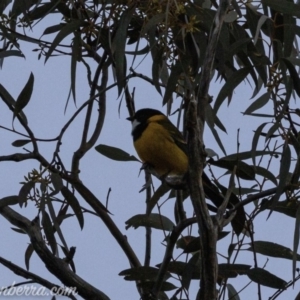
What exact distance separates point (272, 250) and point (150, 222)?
38 cm

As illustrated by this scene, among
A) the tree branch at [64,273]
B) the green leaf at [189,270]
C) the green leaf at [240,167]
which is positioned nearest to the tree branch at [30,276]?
the tree branch at [64,273]

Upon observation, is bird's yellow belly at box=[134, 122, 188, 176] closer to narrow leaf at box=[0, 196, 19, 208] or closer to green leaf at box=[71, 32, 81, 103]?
green leaf at box=[71, 32, 81, 103]

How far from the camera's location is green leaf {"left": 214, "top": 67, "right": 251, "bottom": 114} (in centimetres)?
228

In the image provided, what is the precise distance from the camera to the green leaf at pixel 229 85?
7.49 feet

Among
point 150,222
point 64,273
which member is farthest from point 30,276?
point 150,222

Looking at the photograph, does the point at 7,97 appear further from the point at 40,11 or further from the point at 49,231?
the point at 49,231

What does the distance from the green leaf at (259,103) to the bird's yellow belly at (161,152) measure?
938 mm

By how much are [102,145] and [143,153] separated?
628 millimetres

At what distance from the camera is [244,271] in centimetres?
234

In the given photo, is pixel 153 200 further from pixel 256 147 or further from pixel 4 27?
pixel 4 27

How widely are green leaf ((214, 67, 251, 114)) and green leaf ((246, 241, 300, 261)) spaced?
414mm

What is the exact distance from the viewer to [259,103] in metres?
2.28

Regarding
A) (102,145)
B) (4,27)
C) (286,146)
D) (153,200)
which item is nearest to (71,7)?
(4,27)

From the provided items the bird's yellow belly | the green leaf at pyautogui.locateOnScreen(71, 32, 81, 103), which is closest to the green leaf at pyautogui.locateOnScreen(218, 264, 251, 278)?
the green leaf at pyautogui.locateOnScreen(71, 32, 81, 103)
